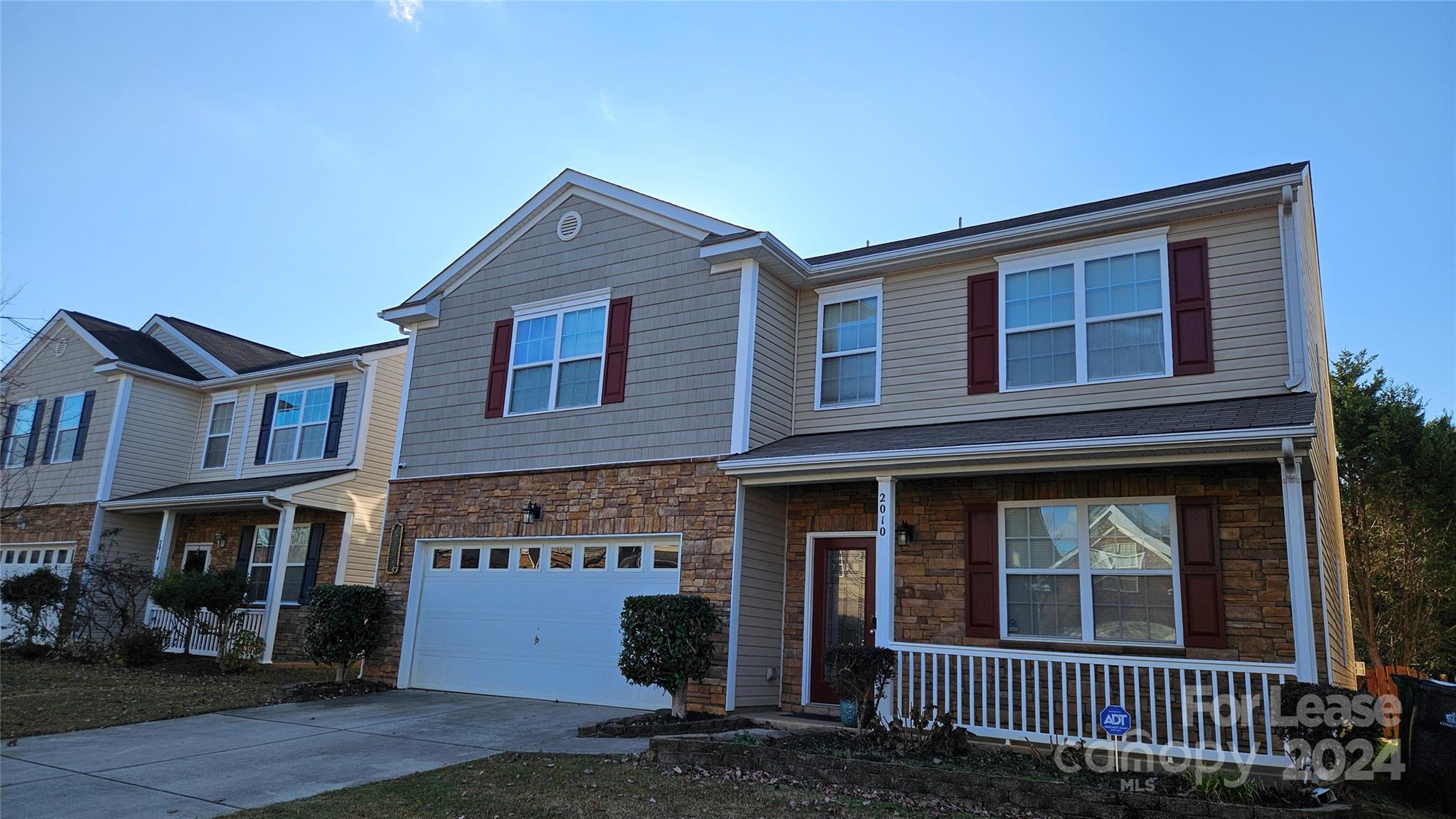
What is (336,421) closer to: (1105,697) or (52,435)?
(52,435)

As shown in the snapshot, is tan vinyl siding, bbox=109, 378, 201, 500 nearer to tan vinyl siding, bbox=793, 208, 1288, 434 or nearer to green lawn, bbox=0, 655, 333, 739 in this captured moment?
green lawn, bbox=0, 655, 333, 739

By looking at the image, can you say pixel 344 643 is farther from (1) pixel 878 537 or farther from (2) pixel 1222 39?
(2) pixel 1222 39

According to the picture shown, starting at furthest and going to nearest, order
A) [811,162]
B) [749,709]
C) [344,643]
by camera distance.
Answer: [811,162] → [344,643] → [749,709]

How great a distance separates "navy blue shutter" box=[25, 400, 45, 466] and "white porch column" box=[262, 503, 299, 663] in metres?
9.24

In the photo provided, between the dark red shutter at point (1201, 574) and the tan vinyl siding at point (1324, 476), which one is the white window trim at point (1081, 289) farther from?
the dark red shutter at point (1201, 574)

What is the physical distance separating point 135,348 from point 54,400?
2494 mm

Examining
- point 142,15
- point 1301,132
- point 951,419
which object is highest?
point 142,15

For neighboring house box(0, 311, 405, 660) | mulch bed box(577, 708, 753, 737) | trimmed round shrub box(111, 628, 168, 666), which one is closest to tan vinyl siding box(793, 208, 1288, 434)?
mulch bed box(577, 708, 753, 737)

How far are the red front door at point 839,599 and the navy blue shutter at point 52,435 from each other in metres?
19.0

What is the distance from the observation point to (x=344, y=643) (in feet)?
42.1

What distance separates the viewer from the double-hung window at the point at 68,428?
20.2 metres

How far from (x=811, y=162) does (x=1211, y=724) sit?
1056cm

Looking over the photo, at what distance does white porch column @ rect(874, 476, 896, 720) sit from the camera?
9383 mm

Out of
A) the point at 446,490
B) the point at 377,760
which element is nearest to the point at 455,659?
the point at 446,490
